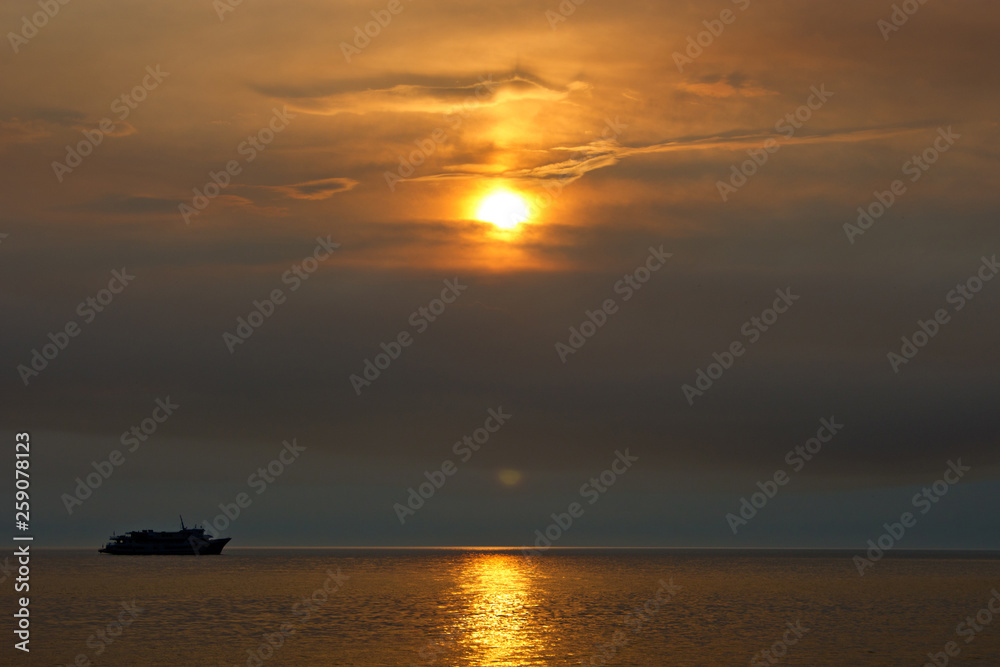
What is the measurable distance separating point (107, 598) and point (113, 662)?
222 feet

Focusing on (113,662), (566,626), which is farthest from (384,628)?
(113,662)

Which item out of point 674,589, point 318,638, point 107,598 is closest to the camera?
point 318,638

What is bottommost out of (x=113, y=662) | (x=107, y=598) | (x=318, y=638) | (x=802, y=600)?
(x=113, y=662)

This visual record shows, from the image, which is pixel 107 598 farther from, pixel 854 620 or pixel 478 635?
pixel 854 620

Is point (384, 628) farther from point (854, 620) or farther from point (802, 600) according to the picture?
point (802, 600)

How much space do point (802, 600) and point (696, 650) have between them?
2728 inches

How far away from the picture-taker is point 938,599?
146 metres

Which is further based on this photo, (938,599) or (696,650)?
(938,599)

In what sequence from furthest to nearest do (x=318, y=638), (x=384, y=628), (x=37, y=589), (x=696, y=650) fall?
(x=37, y=589) → (x=384, y=628) → (x=318, y=638) → (x=696, y=650)

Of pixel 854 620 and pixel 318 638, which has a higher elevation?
pixel 854 620

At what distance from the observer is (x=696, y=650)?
7912cm

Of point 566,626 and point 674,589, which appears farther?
point 674,589

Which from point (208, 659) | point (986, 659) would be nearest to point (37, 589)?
point (208, 659)

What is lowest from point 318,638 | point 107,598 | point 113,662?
point 113,662
